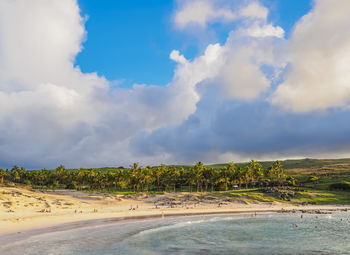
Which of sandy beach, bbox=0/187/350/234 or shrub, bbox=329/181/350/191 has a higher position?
shrub, bbox=329/181/350/191

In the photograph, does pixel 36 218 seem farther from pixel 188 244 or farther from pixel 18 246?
pixel 188 244

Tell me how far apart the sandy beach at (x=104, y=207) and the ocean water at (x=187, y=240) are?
1303 cm

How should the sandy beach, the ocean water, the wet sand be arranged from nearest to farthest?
the ocean water, the wet sand, the sandy beach

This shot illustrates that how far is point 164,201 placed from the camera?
98.0 m

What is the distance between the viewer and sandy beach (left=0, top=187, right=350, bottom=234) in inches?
2135

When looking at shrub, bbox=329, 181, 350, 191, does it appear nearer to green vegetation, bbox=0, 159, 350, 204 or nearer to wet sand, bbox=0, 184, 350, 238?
green vegetation, bbox=0, 159, 350, 204

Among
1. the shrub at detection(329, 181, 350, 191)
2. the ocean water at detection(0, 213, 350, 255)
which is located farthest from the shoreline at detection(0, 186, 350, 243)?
the shrub at detection(329, 181, 350, 191)

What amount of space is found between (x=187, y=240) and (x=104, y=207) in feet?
175

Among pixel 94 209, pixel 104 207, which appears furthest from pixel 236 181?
pixel 94 209

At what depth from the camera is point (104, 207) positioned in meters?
83.7

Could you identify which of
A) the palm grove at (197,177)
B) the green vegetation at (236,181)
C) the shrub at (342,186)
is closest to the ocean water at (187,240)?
the green vegetation at (236,181)

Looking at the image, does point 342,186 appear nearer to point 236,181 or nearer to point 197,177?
point 236,181

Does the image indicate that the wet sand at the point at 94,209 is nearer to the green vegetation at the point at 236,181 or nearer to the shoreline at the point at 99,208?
the shoreline at the point at 99,208

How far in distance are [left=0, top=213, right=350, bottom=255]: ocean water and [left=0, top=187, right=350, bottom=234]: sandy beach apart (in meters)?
13.0
